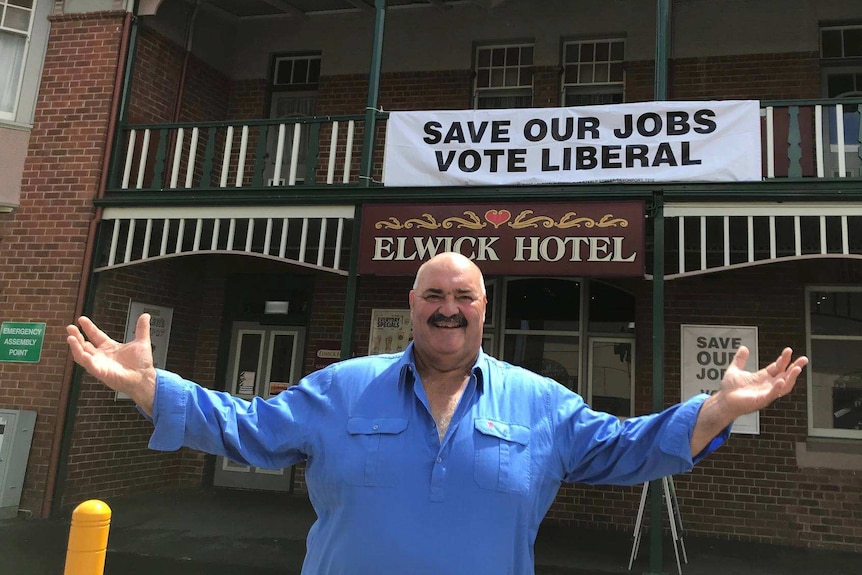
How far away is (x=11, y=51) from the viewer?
7.98 m

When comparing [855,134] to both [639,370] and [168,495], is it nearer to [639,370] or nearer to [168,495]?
[639,370]

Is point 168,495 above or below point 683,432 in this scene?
below

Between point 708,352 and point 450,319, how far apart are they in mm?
6119

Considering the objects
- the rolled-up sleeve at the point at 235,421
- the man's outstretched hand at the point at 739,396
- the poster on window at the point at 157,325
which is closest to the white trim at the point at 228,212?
the poster on window at the point at 157,325

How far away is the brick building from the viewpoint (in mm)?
6535

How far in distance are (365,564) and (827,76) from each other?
27.8 feet

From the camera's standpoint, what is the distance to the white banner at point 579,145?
5812 millimetres

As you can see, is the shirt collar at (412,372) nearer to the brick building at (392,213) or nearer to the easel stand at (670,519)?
the brick building at (392,213)

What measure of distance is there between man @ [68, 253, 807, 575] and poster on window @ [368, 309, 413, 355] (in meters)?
6.24

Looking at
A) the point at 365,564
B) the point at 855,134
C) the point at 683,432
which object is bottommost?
the point at 365,564

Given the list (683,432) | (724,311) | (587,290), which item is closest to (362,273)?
(587,290)

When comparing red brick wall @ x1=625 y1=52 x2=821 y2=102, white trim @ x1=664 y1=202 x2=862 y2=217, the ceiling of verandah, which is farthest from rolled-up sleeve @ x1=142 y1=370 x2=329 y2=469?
the ceiling of verandah

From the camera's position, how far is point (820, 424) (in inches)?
286

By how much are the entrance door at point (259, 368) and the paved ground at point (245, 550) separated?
113 centimetres
